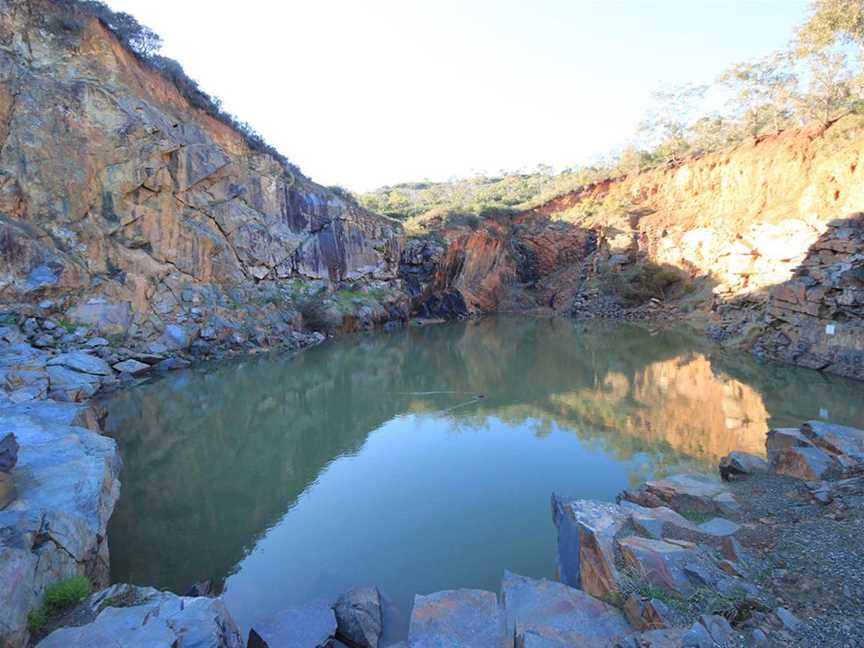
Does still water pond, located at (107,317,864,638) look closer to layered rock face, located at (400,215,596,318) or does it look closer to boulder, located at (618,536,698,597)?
boulder, located at (618,536,698,597)

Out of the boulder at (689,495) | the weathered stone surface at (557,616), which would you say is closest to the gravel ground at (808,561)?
the boulder at (689,495)

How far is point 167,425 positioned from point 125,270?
8.28 meters

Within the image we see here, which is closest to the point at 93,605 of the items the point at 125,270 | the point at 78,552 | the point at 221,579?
the point at 78,552

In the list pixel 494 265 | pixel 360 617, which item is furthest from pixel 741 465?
pixel 494 265

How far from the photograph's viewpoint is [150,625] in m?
3.38

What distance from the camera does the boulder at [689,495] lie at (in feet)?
17.8

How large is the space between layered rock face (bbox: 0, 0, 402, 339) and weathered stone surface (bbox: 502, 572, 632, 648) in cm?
1486

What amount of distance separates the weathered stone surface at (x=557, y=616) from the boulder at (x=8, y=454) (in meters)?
4.37

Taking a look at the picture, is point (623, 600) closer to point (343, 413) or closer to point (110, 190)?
point (343, 413)

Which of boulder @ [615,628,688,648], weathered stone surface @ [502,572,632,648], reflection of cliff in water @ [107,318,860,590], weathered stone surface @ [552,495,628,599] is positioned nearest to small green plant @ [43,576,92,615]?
reflection of cliff in water @ [107,318,860,590]

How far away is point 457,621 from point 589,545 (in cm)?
132

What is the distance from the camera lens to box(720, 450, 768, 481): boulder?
21.3 feet

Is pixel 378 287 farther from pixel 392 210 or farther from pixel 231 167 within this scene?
pixel 392 210

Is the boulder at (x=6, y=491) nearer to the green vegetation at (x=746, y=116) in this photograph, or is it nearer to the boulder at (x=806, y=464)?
the boulder at (x=806, y=464)
